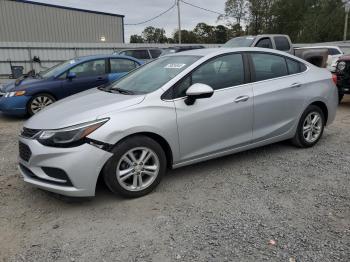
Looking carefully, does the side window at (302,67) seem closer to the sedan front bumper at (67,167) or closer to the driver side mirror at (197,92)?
the driver side mirror at (197,92)

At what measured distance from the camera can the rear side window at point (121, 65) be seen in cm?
916

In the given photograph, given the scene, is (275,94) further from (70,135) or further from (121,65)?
(121,65)

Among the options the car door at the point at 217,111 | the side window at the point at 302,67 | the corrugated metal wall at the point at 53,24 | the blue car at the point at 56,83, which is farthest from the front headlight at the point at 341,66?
the corrugated metal wall at the point at 53,24

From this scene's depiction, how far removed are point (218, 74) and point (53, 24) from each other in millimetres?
29688

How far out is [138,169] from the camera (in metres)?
3.75

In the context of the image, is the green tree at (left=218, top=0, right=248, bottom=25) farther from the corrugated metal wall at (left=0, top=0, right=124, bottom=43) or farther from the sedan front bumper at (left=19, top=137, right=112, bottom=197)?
the sedan front bumper at (left=19, top=137, right=112, bottom=197)

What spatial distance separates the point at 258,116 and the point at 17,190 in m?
3.08

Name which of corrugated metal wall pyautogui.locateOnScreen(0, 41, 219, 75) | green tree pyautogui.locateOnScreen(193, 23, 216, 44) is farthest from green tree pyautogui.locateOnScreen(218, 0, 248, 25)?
corrugated metal wall pyautogui.locateOnScreen(0, 41, 219, 75)

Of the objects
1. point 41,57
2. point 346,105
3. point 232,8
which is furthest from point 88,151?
point 232,8

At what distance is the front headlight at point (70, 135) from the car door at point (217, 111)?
0.98 meters

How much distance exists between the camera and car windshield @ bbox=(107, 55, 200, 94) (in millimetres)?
4191

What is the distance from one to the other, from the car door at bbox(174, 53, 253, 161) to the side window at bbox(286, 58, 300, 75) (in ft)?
2.99

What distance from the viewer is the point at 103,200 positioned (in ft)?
12.5

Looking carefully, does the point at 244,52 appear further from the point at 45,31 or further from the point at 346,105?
the point at 45,31
